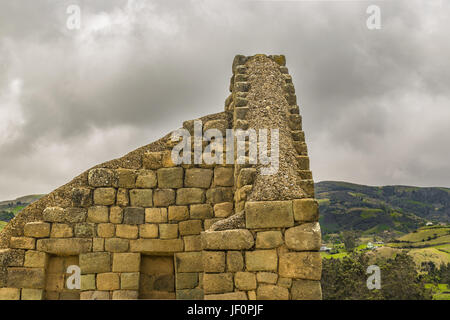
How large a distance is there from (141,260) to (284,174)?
3.46 m

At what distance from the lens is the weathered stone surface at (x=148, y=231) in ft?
24.2

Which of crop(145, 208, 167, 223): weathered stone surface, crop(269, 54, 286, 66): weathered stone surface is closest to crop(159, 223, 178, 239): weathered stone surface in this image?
crop(145, 208, 167, 223): weathered stone surface

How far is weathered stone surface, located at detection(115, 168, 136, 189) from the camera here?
7.56 meters

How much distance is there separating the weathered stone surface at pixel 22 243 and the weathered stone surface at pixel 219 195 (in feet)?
11.3

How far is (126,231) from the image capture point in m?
7.35

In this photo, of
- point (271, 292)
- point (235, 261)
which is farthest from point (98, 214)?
point (271, 292)

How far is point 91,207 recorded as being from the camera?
24.3 feet

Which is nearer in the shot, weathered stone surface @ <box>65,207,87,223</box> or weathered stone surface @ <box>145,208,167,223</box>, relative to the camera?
weathered stone surface @ <box>65,207,87,223</box>

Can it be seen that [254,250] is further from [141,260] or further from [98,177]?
[98,177]

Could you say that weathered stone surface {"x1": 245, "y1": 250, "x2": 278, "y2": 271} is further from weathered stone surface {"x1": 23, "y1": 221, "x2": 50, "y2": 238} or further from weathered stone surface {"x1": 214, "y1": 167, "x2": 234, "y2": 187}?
weathered stone surface {"x1": 23, "y1": 221, "x2": 50, "y2": 238}

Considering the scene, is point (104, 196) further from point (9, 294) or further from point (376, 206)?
point (376, 206)

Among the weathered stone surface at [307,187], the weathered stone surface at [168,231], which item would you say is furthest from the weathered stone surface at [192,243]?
the weathered stone surface at [307,187]

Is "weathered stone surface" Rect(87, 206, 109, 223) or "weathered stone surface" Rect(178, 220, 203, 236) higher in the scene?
"weathered stone surface" Rect(87, 206, 109, 223)

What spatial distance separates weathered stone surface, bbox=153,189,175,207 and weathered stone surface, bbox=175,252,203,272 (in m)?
1.03
